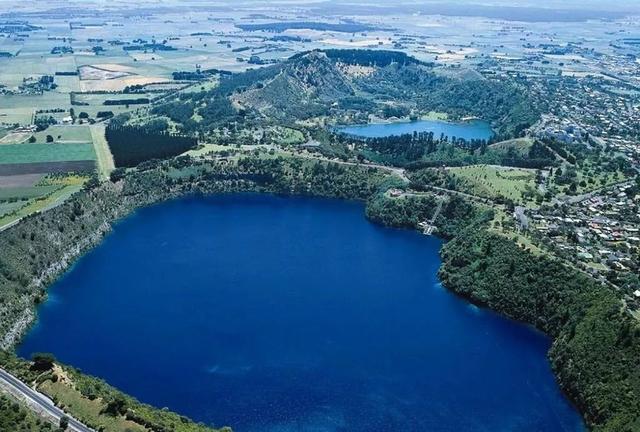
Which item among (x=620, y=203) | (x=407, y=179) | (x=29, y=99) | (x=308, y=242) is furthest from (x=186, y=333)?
(x=29, y=99)

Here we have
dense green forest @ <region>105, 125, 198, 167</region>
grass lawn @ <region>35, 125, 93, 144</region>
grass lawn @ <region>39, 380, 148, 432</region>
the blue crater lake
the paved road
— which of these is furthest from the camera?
grass lawn @ <region>35, 125, 93, 144</region>

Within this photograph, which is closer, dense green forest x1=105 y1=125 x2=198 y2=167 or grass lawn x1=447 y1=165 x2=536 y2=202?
grass lawn x1=447 y1=165 x2=536 y2=202

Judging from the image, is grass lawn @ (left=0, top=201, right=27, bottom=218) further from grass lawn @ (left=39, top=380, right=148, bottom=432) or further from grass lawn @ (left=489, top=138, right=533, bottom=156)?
grass lawn @ (left=489, top=138, right=533, bottom=156)

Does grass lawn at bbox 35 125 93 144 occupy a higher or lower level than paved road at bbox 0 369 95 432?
lower

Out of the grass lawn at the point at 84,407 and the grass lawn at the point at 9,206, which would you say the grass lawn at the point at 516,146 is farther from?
the grass lawn at the point at 84,407

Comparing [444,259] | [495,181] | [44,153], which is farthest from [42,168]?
[495,181]

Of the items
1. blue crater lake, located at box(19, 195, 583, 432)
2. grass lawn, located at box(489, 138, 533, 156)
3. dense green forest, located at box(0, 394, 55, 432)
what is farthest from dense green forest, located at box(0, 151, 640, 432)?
grass lawn, located at box(489, 138, 533, 156)

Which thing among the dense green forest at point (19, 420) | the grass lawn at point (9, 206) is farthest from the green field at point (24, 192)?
the dense green forest at point (19, 420)

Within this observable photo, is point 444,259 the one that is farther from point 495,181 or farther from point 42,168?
point 42,168
